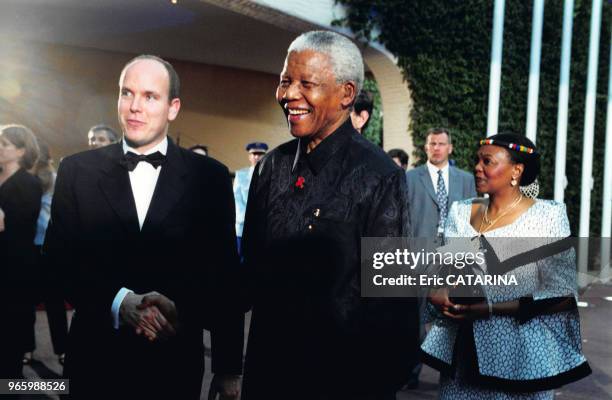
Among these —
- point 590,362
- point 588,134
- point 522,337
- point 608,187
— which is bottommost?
point 590,362

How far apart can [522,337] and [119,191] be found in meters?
1.84

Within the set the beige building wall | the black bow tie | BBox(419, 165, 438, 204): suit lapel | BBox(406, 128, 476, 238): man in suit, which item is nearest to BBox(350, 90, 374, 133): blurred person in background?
the black bow tie

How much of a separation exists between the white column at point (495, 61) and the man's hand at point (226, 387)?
872cm

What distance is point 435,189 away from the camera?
6.80 meters

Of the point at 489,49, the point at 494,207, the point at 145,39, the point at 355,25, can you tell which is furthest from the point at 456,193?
the point at 145,39

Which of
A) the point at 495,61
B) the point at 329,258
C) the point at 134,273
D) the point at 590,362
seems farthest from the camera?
the point at 495,61

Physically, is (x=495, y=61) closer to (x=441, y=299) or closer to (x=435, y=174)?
(x=435, y=174)

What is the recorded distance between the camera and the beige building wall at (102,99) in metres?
12.9

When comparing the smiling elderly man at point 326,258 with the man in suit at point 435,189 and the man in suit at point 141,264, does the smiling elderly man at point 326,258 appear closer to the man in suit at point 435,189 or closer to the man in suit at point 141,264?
the man in suit at point 141,264

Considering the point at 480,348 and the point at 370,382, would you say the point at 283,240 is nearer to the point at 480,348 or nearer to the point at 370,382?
the point at 370,382

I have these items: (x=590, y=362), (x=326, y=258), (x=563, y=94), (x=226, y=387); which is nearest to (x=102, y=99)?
(x=563, y=94)

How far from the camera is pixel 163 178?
2578mm

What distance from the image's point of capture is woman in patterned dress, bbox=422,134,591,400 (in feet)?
10.0

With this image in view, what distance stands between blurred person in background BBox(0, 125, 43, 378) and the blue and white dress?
2.65 metres
